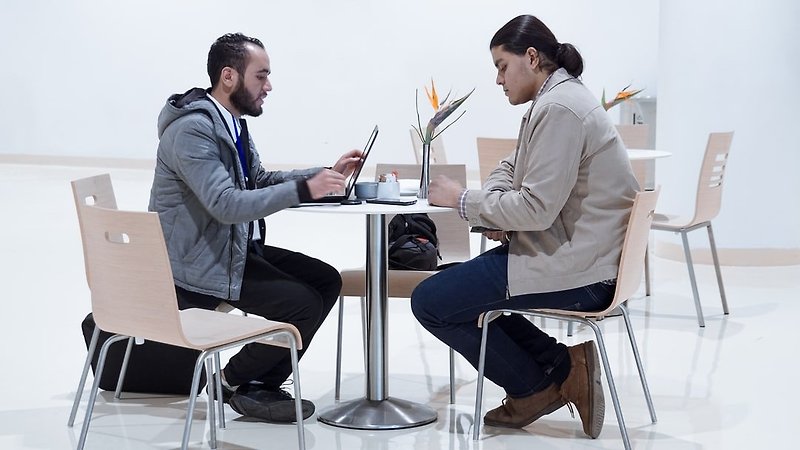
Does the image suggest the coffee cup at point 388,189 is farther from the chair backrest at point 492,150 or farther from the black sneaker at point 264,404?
the chair backrest at point 492,150

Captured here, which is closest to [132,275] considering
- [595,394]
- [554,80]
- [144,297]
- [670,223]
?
[144,297]

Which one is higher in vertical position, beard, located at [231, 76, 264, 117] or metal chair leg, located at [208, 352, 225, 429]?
beard, located at [231, 76, 264, 117]

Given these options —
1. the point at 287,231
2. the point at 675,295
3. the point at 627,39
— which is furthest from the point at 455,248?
the point at 627,39

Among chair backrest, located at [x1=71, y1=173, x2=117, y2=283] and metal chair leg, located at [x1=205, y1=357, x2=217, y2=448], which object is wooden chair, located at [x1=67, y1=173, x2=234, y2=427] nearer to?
chair backrest, located at [x1=71, y1=173, x2=117, y2=283]

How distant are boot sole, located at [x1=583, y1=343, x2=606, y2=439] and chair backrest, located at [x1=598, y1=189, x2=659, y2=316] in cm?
23

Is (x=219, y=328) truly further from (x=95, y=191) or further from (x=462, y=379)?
(x=462, y=379)

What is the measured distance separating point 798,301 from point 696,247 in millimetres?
1042

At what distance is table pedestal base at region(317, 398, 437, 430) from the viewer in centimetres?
342

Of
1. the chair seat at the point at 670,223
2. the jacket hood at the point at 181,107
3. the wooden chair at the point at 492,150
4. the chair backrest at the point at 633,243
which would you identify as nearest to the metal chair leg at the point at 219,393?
the jacket hood at the point at 181,107

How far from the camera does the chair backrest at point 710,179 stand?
4.87 metres

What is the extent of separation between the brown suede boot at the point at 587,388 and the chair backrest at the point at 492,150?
5.71 ft

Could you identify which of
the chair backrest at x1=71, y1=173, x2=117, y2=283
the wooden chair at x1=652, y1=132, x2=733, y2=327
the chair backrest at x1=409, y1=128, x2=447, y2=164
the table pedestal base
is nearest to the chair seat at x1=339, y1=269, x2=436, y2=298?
the table pedestal base

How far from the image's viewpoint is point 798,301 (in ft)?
17.8

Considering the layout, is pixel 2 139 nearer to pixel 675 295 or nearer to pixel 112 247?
pixel 675 295
